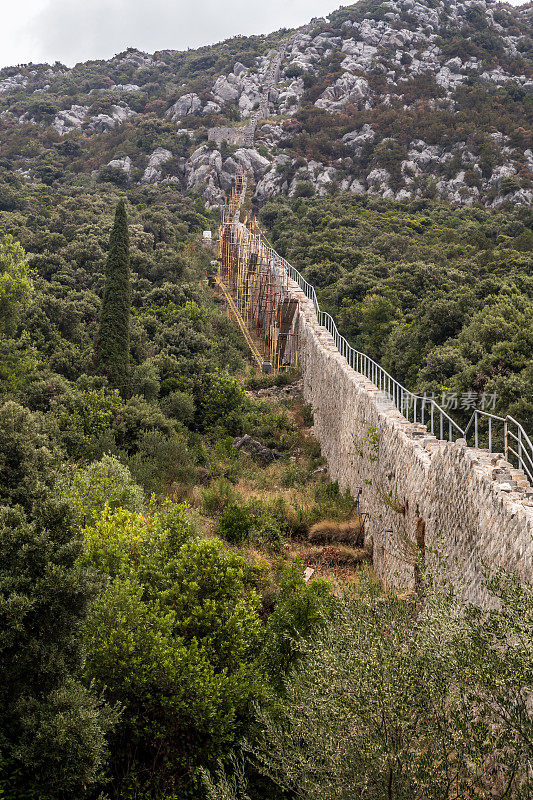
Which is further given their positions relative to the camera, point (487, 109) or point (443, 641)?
point (487, 109)

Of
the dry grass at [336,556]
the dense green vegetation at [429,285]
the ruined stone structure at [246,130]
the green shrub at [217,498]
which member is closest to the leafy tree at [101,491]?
the green shrub at [217,498]

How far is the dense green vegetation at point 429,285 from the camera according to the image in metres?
19.4

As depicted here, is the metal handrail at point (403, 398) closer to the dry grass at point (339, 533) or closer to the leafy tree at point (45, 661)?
the dry grass at point (339, 533)

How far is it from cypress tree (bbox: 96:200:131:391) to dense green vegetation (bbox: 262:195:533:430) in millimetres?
9690

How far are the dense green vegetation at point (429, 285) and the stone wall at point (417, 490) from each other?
350 cm

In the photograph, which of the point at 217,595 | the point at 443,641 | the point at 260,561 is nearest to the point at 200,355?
the point at 260,561

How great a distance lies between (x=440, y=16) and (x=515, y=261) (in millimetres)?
80281

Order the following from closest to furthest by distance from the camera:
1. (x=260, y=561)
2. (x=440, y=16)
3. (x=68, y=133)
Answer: (x=260, y=561)
(x=68, y=133)
(x=440, y=16)

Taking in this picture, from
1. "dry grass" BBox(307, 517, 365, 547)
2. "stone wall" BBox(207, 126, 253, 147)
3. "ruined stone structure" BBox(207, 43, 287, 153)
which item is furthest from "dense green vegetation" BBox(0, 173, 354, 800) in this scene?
"ruined stone structure" BBox(207, 43, 287, 153)

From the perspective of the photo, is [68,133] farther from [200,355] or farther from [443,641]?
[443,641]

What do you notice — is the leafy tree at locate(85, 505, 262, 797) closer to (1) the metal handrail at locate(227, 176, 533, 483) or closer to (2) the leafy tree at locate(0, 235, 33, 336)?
(1) the metal handrail at locate(227, 176, 533, 483)

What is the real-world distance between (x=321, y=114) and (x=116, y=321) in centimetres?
5996

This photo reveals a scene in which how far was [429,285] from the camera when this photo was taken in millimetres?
31641

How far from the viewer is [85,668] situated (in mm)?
7629
